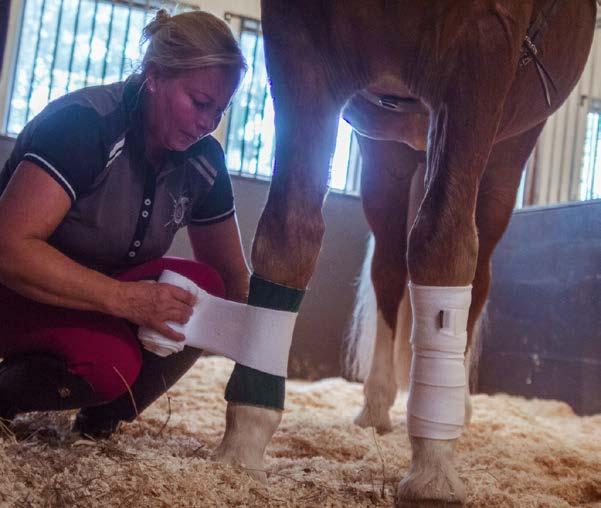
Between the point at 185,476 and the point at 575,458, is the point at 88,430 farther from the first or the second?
the point at 575,458

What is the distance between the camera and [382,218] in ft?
6.73

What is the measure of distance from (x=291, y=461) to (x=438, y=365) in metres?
0.41

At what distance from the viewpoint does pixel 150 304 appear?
1.14 m

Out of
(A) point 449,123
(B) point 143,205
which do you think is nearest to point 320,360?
(B) point 143,205

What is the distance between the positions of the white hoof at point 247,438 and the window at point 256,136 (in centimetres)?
310

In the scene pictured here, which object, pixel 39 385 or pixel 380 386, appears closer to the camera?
pixel 39 385

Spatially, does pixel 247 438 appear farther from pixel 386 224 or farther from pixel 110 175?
pixel 386 224

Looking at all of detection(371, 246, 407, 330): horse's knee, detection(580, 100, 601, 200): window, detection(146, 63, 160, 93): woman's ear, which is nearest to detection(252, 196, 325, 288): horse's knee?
detection(146, 63, 160, 93): woman's ear

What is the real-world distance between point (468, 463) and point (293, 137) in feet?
2.61

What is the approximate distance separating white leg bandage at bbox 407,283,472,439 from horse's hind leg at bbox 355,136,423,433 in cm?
92

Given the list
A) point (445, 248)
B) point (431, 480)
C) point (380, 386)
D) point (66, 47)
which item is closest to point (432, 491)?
point (431, 480)

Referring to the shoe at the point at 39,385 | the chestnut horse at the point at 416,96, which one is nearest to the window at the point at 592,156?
the chestnut horse at the point at 416,96

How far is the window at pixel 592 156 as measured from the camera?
15.3ft

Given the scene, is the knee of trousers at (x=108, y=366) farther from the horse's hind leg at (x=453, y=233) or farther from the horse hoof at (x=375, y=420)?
the horse hoof at (x=375, y=420)
